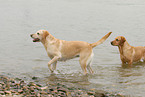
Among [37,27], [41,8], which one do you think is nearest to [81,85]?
[37,27]

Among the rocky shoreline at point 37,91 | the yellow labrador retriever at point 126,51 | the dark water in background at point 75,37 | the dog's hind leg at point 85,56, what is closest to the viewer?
the rocky shoreline at point 37,91

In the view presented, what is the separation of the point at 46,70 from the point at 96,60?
2.89m

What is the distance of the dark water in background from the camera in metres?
8.83

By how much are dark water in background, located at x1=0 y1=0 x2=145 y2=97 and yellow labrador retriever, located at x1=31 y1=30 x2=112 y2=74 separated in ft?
2.20

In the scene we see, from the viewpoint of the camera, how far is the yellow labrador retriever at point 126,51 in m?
10.6

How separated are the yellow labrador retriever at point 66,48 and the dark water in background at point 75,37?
0.67 metres

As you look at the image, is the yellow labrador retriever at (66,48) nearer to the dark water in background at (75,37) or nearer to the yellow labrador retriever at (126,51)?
the dark water in background at (75,37)

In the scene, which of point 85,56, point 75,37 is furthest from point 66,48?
point 75,37

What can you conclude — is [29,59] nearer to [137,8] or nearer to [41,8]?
[41,8]

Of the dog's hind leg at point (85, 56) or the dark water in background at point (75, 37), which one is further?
the dark water in background at point (75, 37)

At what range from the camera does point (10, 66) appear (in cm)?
1017

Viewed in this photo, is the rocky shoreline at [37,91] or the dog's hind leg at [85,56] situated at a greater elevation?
the dog's hind leg at [85,56]

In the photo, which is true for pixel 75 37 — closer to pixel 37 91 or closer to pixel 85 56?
pixel 85 56

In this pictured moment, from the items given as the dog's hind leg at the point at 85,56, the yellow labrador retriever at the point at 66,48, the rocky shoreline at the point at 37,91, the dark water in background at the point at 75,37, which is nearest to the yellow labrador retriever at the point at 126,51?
the dark water in background at the point at 75,37
